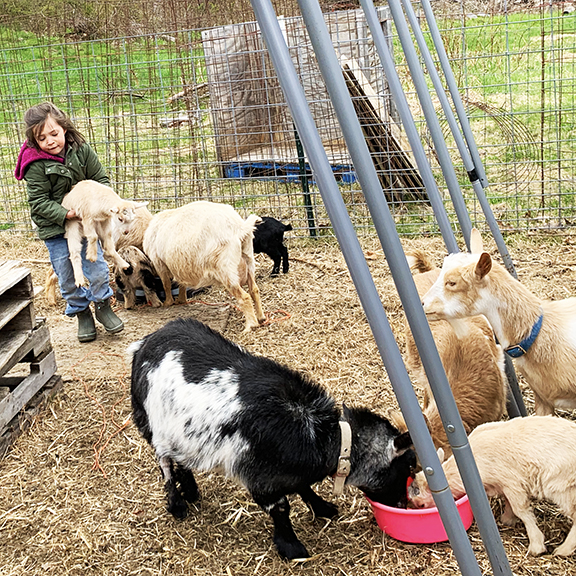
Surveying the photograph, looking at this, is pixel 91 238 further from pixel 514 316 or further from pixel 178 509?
pixel 514 316

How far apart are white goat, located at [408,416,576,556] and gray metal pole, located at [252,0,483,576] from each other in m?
0.82

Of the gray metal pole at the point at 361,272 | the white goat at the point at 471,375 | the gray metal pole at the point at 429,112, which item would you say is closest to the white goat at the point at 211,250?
the white goat at the point at 471,375

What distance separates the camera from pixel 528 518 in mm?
2795

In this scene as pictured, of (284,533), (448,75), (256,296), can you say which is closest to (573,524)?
(284,533)

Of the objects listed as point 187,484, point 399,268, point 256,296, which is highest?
point 399,268

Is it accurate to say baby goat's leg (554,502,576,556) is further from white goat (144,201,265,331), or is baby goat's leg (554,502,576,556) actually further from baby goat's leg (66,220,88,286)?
baby goat's leg (66,220,88,286)

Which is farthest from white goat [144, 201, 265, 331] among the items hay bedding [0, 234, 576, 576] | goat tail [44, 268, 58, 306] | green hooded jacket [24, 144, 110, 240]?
goat tail [44, 268, 58, 306]

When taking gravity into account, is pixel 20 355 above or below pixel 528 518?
above

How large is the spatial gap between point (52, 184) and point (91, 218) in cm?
43

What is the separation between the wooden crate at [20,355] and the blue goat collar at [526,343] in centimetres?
303

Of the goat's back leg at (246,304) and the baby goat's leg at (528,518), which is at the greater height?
the goat's back leg at (246,304)

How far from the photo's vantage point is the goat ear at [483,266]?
115 inches

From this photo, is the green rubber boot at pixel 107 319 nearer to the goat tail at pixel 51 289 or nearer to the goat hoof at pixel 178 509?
the goat tail at pixel 51 289

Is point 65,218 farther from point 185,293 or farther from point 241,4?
point 241,4
